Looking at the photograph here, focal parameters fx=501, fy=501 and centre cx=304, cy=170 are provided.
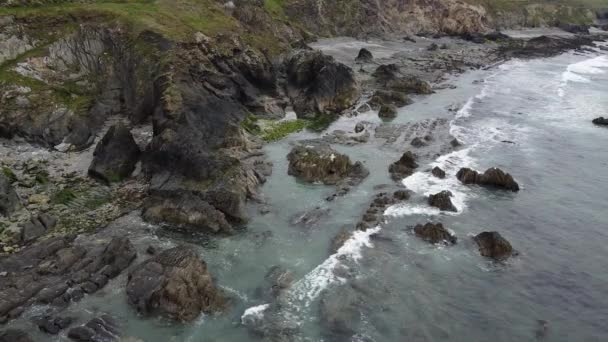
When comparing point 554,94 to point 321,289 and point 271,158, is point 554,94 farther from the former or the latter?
point 321,289

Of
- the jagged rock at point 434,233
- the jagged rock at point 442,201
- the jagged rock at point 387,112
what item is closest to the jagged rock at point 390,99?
the jagged rock at point 387,112

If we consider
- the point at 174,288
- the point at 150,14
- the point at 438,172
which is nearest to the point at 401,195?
the point at 438,172

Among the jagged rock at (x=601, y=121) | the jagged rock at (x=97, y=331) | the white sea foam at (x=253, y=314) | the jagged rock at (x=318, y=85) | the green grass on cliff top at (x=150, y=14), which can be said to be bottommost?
the jagged rock at (x=601, y=121)

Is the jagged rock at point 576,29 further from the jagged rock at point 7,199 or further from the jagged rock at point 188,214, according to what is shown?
the jagged rock at point 7,199

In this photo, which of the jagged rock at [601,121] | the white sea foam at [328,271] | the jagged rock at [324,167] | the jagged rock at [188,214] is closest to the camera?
the white sea foam at [328,271]

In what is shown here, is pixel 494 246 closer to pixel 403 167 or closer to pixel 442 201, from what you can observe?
pixel 442 201

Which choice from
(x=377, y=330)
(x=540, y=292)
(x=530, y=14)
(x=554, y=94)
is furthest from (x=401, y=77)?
(x=530, y=14)
